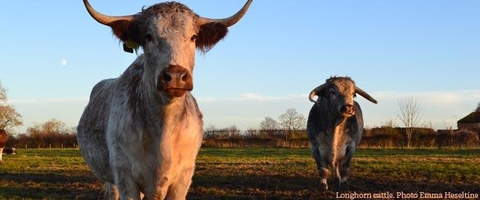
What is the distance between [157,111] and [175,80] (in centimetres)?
84

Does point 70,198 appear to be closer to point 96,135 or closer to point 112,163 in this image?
point 96,135

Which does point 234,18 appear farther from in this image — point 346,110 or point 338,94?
point 338,94

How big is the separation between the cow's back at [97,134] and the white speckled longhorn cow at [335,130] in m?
6.51

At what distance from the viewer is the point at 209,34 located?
229 inches

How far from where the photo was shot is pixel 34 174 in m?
18.1

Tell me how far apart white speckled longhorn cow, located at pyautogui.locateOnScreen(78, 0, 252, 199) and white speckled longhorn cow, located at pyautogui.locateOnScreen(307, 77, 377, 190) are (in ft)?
24.8

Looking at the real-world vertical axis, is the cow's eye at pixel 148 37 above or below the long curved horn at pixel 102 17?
below

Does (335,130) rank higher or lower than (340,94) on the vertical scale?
lower

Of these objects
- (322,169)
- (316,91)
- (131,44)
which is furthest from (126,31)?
(316,91)

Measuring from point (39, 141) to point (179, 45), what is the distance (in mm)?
70382

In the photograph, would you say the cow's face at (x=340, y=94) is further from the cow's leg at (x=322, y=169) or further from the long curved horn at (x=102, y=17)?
the long curved horn at (x=102, y=17)

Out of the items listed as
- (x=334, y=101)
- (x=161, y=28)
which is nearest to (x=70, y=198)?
(x=334, y=101)

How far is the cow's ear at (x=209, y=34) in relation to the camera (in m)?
5.81

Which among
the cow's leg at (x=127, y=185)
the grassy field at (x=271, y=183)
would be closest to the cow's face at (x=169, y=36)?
the cow's leg at (x=127, y=185)
